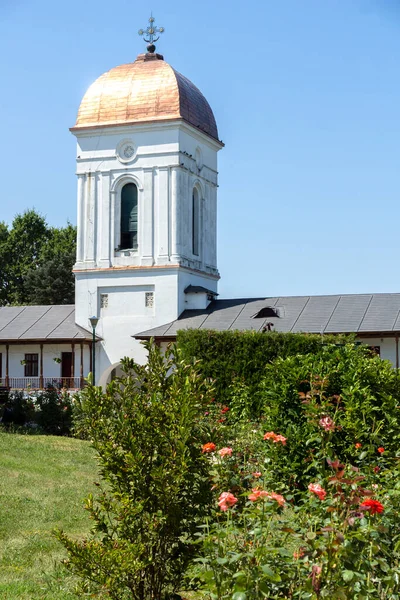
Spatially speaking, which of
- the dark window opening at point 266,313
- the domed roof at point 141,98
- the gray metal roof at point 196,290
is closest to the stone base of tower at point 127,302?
the gray metal roof at point 196,290

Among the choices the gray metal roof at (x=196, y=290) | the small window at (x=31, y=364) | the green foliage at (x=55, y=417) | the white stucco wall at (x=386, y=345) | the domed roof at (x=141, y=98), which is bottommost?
the green foliage at (x=55, y=417)

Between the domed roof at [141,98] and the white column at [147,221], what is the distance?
2359 mm

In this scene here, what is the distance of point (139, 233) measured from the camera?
34438 mm

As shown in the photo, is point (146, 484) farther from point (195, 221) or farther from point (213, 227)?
point (213, 227)

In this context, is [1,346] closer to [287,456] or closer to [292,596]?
[287,456]

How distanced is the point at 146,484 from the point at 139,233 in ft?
95.8

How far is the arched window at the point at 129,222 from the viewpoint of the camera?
34906 mm

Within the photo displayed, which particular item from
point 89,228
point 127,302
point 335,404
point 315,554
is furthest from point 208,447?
point 89,228

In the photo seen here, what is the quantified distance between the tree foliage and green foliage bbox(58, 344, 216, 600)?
47671mm

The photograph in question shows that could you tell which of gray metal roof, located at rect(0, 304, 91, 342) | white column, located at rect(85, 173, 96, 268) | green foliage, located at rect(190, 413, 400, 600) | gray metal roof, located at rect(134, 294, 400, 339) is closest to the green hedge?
gray metal roof, located at rect(134, 294, 400, 339)

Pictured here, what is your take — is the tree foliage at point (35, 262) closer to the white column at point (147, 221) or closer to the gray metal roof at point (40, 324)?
the gray metal roof at point (40, 324)

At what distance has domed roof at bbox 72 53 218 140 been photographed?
34.4 metres

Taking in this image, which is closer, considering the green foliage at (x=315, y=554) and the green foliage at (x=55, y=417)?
the green foliage at (x=315, y=554)

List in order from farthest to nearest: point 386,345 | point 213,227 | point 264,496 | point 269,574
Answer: point 213,227 → point 386,345 → point 264,496 → point 269,574
